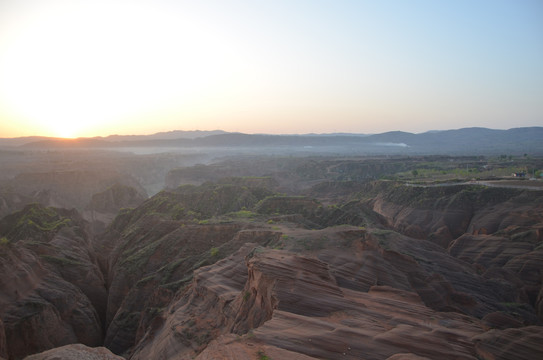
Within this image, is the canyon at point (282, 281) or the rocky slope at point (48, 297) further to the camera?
the rocky slope at point (48, 297)

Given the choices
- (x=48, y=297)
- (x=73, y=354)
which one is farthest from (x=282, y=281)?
(x=48, y=297)

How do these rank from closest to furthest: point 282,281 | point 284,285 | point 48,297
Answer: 1. point 284,285
2. point 282,281
3. point 48,297

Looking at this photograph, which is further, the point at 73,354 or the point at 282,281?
the point at 282,281

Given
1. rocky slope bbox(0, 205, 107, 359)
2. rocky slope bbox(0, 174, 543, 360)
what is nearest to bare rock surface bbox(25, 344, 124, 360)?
rocky slope bbox(0, 174, 543, 360)

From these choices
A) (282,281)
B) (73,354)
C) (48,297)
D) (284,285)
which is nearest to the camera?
(73,354)

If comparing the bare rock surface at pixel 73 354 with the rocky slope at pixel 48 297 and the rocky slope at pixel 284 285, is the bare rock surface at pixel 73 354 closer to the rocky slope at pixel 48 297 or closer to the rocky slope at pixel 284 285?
the rocky slope at pixel 284 285

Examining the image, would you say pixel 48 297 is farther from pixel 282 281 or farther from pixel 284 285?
pixel 284 285

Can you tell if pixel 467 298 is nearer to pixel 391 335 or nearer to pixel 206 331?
→ pixel 391 335

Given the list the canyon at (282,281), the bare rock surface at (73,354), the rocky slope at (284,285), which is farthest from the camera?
the bare rock surface at (73,354)

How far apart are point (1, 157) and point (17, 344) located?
17617 centimetres

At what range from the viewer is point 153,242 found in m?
38.0

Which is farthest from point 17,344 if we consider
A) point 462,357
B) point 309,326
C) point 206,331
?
point 462,357

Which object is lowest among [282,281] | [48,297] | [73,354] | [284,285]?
[48,297]

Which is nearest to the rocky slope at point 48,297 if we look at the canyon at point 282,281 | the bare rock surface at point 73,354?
the canyon at point 282,281
